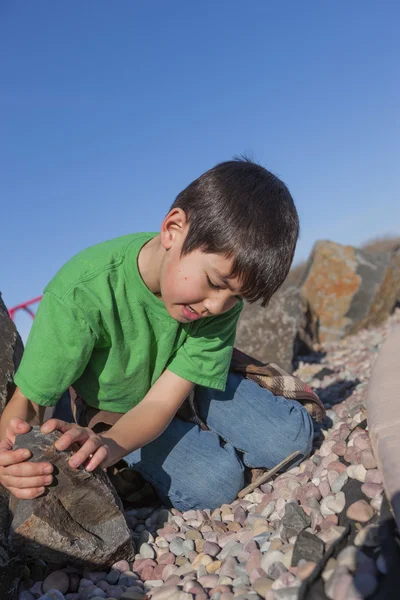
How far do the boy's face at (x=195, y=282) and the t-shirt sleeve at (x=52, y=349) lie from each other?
1.25 ft

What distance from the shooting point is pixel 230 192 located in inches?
84.7

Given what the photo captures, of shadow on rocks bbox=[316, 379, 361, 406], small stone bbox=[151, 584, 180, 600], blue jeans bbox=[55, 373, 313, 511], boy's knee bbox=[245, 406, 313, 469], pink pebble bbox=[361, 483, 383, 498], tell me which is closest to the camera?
small stone bbox=[151, 584, 180, 600]

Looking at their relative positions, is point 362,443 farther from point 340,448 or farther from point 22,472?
point 22,472

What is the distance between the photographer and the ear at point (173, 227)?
219cm

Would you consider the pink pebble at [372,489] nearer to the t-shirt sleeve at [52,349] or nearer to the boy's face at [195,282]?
the boy's face at [195,282]

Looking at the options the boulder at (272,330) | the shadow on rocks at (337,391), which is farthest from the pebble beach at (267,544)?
the boulder at (272,330)

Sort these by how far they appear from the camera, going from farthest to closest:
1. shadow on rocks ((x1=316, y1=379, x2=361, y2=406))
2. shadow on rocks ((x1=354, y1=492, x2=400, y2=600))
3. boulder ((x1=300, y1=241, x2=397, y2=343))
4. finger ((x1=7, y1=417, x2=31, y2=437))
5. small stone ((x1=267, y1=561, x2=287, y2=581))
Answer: boulder ((x1=300, y1=241, x2=397, y2=343)) < shadow on rocks ((x1=316, y1=379, x2=361, y2=406)) < finger ((x1=7, y1=417, x2=31, y2=437)) < small stone ((x1=267, y1=561, x2=287, y2=581)) < shadow on rocks ((x1=354, y1=492, x2=400, y2=600))

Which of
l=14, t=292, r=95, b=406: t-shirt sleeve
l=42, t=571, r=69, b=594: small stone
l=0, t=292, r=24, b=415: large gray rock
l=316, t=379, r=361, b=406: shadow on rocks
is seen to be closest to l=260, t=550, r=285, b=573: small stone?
l=42, t=571, r=69, b=594: small stone

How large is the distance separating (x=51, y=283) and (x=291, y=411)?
144 centimetres

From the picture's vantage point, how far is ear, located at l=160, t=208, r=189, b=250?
7.18ft

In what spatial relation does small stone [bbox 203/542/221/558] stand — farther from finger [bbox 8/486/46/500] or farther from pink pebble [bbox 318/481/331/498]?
finger [bbox 8/486/46/500]

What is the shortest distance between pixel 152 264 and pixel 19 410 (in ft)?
2.59

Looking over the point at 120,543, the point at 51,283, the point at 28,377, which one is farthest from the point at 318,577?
the point at 51,283

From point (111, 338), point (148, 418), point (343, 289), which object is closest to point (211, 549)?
point (148, 418)
